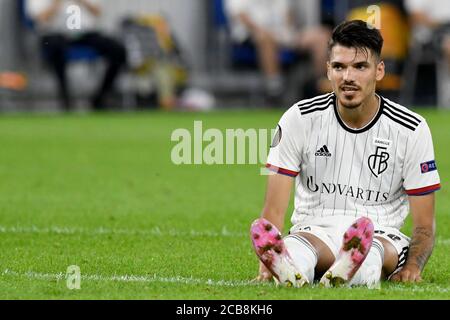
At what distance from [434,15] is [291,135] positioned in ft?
58.4

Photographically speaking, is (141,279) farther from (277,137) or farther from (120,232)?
(120,232)

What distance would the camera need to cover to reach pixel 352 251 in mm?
6188

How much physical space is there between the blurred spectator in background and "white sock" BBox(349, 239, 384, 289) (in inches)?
693

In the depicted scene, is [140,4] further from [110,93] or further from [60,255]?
[60,255]

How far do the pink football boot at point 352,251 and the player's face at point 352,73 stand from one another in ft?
2.62

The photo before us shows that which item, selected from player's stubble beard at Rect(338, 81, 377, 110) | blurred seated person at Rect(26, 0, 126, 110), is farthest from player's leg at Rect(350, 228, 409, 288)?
blurred seated person at Rect(26, 0, 126, 110)

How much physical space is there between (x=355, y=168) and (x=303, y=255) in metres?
0.71

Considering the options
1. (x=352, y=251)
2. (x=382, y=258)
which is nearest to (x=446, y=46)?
(x=382, y=258)

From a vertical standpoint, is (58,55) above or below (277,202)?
below

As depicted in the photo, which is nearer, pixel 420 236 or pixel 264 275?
pixel 264 275

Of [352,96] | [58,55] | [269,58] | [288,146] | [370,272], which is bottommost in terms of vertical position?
[269,58]

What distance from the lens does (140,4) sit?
1018 inches

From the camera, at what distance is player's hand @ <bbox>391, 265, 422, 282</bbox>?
6.71m

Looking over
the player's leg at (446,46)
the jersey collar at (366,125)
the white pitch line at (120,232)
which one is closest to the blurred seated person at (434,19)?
the player's leg at (446,46)
